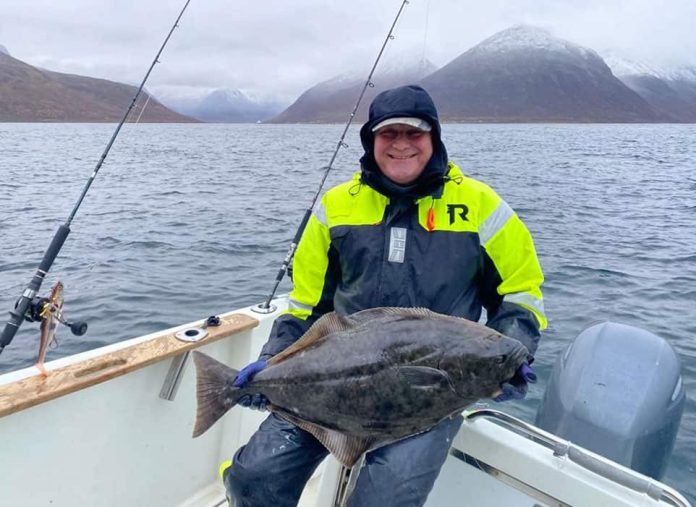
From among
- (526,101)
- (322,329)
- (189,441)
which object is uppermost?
(322,329)

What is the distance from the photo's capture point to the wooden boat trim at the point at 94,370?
2.35 metres

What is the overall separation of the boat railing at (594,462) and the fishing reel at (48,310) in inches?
85.7

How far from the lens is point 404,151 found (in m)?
2.79

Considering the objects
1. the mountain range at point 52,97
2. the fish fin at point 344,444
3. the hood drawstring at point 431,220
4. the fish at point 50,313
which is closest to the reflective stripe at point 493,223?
the hood drawstring at point 431,220

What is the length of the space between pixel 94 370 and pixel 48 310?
0.40 metres

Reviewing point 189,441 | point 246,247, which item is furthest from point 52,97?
point 189,441

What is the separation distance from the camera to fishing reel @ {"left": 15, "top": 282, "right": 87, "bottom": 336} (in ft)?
9.00

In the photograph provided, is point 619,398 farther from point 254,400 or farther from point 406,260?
point 254,400

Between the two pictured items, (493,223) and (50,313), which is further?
(50,313)

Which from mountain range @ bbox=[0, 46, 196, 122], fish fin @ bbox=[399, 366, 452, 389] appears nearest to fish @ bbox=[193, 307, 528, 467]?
fish fin @ bbox=[399, 366, 452, 389]

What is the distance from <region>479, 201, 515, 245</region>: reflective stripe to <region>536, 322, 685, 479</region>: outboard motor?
132 centimetres

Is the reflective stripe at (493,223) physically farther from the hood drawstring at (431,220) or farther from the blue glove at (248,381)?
the blue glove at (248,381)

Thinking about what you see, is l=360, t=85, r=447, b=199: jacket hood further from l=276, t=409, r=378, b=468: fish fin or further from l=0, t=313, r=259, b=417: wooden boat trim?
l=0, t=313, r=259, b=417: wooden boat trim

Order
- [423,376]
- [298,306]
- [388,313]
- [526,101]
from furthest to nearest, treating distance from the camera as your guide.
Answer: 1. [526,101]
2. [298,306]
3. [388,313]
4. [423,376]
